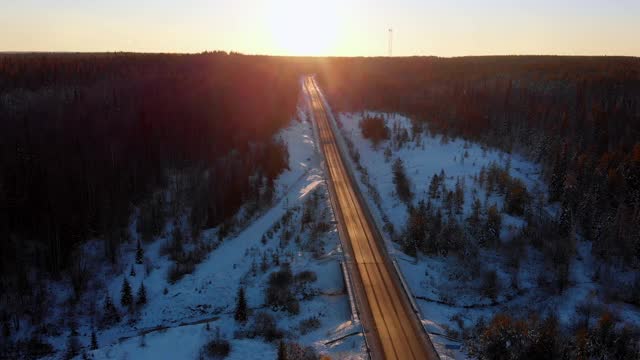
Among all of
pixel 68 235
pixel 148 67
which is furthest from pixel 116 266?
pixel 148 67

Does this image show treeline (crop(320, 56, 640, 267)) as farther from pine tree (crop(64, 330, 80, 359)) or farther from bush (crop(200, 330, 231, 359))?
pine tree (crop(64, 330, 80, 359))

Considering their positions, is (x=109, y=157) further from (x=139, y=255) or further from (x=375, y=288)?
(x=375, y=288)

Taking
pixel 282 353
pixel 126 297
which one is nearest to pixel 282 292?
pixel 282 353

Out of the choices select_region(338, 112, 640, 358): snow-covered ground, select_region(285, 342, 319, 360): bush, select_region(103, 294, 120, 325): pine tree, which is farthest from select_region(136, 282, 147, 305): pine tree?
select_region(338, 112, 640, 358): snow-covered ground

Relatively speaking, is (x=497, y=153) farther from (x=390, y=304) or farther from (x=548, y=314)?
(x=390, y=304)

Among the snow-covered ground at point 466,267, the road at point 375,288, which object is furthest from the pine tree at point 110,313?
the snow-covered ground at point 466,267
